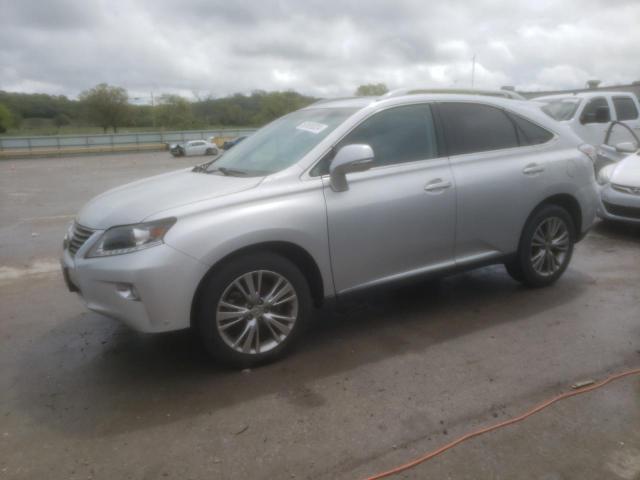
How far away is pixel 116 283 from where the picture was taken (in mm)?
3207

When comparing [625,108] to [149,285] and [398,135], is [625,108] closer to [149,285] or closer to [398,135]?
[398,135]

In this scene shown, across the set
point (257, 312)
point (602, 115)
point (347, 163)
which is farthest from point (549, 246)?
point (602, 115)

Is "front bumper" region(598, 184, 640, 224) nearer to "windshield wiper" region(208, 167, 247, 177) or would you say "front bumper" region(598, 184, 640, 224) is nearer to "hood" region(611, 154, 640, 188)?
"hood" region(611, 154, 640, 188)

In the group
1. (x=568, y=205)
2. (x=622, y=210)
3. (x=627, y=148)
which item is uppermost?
(x=627, y=148)

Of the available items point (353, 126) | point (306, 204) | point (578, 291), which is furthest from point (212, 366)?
point (578, 291)

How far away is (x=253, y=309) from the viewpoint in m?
3.46

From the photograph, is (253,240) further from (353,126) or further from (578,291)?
(578,291)

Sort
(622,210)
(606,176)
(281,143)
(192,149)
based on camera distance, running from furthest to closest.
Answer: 1. (192,149)
2. (606,176)
3. (622,210)
4. (281,143)

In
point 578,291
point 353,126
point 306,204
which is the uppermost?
point 353,126

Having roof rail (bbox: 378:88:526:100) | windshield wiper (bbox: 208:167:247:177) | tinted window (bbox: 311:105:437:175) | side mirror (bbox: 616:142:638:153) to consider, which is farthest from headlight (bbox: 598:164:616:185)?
windshield wiper (bbox: 208:167:247:177)

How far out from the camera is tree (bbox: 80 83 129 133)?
80.4 meters

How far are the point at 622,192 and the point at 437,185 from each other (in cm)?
444

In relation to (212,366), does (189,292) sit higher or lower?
higher

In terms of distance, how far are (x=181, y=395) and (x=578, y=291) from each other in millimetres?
3650
